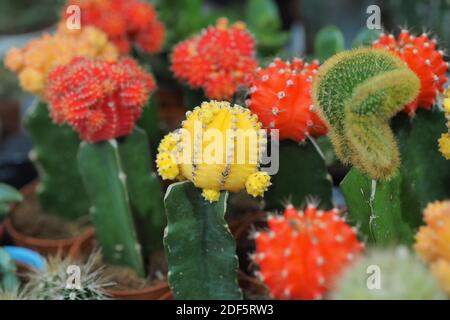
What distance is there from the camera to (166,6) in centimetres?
214

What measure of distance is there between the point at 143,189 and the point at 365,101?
607 mm

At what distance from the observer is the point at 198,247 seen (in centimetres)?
96

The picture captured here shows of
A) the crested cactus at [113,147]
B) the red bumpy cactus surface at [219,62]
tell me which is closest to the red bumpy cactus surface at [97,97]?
the crested cactus at [113,147]

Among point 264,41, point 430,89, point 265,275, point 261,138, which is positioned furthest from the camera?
point 264,41

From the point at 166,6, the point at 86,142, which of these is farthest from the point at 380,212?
the point at 166,6

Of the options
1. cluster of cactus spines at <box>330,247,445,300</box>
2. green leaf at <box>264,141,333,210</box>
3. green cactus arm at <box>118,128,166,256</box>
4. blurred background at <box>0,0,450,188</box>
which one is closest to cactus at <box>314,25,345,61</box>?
blurred background at <box>0,0,450,188</box>

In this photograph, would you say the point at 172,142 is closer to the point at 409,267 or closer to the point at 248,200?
the point at 409,267

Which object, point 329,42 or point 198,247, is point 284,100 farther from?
point 329,42

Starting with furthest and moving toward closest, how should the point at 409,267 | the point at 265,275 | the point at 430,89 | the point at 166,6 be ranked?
the point at 166,6, the point at 430,89, the point at 265,275, the point at 409,267

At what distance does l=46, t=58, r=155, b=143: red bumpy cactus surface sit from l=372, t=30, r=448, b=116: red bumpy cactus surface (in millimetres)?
449

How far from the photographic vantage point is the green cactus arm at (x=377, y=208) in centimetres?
95

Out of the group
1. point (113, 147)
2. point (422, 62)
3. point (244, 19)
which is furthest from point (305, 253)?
point (244, 19)

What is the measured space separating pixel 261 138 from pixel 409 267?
0.31 meters

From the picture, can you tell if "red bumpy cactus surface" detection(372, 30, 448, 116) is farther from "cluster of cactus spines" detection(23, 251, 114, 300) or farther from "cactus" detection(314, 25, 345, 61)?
"cluster of cactus spines" detection(23, 251, 114, 300)
